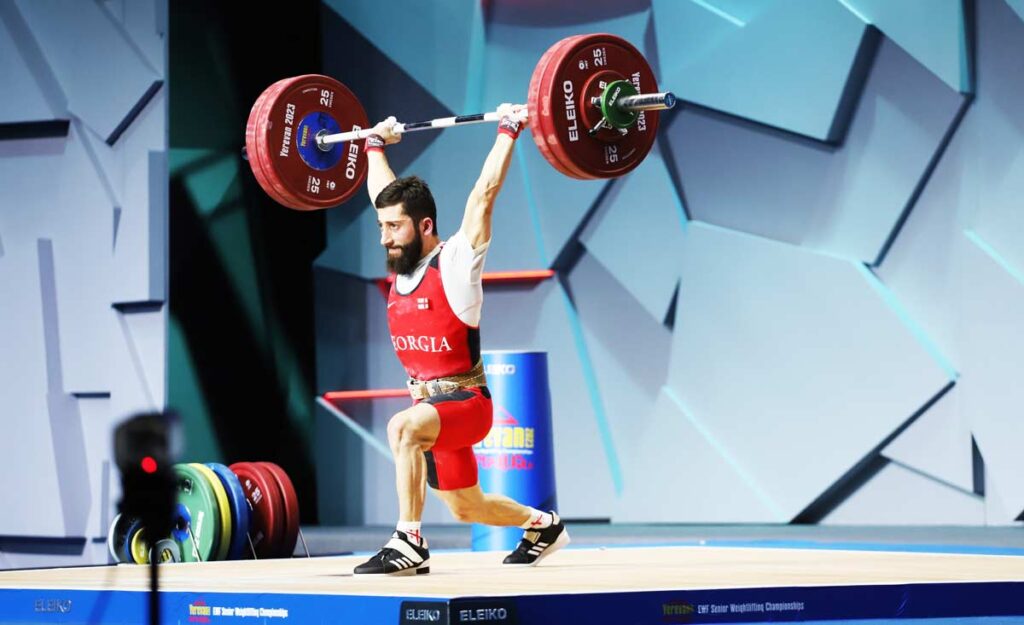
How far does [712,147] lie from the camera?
25.5 ft

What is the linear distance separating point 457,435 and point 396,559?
1.37 feet

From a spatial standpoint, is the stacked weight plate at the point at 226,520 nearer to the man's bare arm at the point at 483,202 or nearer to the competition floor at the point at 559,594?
the competition floor at the point at 559,594

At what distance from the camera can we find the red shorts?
430 centimetres

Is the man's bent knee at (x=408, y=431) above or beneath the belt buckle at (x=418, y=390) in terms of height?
beneath

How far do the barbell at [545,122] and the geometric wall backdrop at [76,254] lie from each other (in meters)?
2.68

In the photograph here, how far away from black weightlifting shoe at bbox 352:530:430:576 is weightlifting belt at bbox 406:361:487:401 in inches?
19.0

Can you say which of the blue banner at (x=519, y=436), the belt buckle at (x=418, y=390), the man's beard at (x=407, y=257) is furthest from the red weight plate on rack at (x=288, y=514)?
the man's beard at (x=407, y=257)

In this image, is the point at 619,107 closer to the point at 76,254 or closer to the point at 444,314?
the point at 444,314

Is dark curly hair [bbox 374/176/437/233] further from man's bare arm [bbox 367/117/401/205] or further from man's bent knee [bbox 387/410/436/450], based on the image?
man's bent knee [bbox 387/410/436/450]

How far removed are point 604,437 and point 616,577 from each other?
13.5ft

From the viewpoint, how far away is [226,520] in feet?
19.0

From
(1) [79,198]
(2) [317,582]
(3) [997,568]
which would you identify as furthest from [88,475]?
(3) [997,568]

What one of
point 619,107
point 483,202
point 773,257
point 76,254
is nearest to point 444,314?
point 483,202

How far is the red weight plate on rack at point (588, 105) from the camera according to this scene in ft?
15.0
